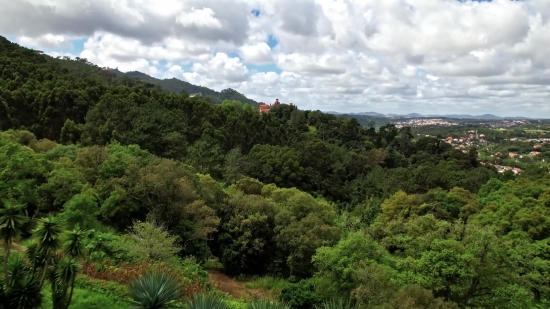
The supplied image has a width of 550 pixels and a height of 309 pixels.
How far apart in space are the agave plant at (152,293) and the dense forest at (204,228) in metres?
0.04

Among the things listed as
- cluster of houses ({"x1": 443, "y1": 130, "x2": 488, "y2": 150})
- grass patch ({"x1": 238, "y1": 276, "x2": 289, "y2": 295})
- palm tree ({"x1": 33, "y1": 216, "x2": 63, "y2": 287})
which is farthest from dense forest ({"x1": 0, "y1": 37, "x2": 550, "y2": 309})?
cluster of houses ({"x1": 443, "y1": 130, "x2": 488, "y2": 150})

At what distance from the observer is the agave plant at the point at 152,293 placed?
8508 millimetres

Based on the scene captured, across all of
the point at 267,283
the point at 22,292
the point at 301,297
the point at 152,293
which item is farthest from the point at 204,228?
the point at 152,293

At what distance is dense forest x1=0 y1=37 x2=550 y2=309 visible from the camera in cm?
1119

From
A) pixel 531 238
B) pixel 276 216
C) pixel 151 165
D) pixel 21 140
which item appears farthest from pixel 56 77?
pixel 531 238

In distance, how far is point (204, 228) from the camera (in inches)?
819

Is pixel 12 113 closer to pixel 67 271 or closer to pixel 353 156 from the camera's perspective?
pixel 67 271

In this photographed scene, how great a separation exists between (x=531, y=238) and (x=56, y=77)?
176ft

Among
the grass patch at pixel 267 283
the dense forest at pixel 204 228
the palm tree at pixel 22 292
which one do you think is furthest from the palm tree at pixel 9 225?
the grass patch at pixel 267 283

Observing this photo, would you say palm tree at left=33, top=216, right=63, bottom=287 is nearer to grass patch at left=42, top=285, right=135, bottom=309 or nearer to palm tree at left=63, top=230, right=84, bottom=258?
palm tree at left=63, top=230, right=84, bottom=258

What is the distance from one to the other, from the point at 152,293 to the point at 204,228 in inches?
485

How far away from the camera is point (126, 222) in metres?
20.7

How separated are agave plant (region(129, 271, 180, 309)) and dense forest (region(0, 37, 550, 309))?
40mm

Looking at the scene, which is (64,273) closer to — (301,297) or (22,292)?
(22,292)
